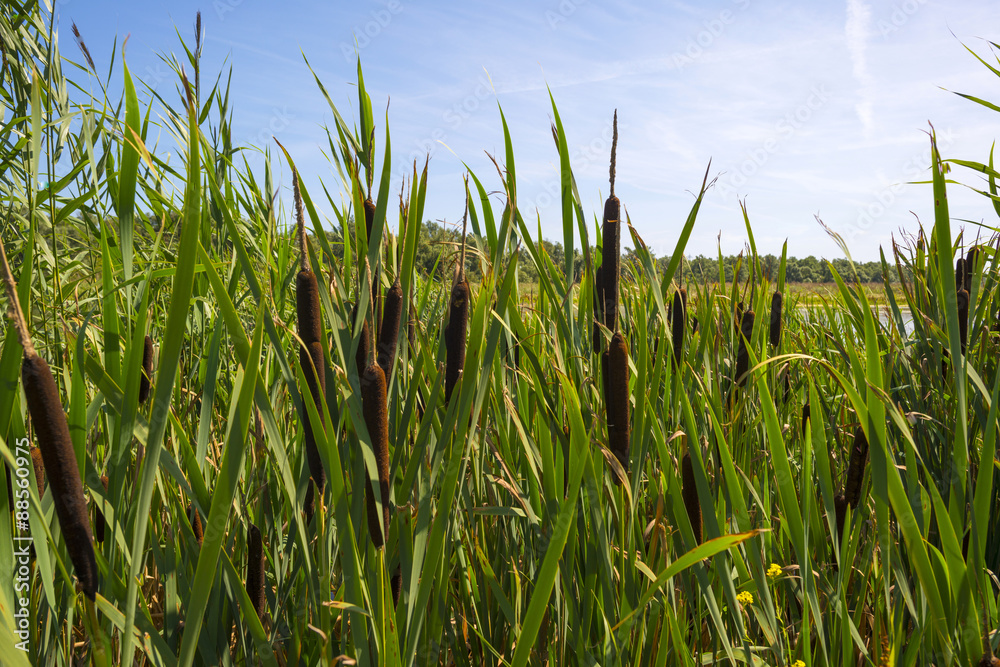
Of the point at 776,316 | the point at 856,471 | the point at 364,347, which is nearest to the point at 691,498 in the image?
the point at 856,471

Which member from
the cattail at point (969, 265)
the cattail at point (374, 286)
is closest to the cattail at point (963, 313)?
the cattail at point (969, 265)

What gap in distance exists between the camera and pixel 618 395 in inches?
34.8

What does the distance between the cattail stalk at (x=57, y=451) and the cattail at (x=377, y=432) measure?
0.30 metres

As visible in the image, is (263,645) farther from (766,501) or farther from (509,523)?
(766,501)

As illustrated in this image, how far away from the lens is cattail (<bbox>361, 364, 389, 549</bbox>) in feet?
2.34

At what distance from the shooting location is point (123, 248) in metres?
0.83

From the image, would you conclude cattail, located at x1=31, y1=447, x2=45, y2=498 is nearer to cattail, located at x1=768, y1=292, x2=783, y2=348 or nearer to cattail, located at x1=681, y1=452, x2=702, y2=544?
cattail, located at x1=681, y1=452, x2=702, y2=544

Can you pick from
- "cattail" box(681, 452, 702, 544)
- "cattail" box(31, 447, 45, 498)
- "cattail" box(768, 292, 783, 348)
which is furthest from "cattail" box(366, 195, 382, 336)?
"cattail" box(768, 292, 783, 348)

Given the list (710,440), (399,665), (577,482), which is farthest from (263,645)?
(710,440)

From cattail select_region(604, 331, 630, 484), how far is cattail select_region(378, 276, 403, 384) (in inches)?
13.2

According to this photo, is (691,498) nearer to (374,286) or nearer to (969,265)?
(374,286)

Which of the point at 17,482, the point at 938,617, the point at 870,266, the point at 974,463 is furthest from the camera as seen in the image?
the point at 870,266

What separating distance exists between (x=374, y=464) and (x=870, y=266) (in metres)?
61.0

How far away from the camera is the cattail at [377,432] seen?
28.1 inches
